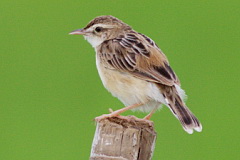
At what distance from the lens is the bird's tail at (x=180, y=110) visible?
5.93m

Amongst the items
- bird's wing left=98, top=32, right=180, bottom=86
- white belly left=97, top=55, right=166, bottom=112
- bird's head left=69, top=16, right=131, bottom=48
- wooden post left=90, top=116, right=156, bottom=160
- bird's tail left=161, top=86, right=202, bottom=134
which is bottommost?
wooden post left=90, top=116, right=156, bottom=160

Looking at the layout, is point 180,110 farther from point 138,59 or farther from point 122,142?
point 122,142

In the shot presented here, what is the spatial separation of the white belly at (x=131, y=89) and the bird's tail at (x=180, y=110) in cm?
10

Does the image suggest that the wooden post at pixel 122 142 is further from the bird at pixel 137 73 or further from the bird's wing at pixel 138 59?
the bird's wing at pixel 138 59

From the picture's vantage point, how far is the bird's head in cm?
723

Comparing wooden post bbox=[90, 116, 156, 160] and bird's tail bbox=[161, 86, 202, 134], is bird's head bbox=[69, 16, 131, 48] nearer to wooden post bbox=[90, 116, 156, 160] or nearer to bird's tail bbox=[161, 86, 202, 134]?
bird's tail bbox=[161, 86, 202, 134]

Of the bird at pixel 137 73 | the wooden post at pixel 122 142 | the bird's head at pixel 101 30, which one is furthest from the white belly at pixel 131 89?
the wooden post at pixel 122 142

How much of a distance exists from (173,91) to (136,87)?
0.46 meters

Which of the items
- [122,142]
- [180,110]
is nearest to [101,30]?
[180,110]

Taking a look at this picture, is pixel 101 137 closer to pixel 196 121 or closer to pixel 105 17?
pixel 196 121

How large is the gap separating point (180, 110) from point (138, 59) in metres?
0.87

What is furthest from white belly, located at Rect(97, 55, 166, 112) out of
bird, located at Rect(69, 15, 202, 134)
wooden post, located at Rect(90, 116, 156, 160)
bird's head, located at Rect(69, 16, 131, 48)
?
wooden post, located at Rect(90, 116, 156, 160)

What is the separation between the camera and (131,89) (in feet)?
21.6

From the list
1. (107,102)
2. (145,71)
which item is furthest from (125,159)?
(107,102)
